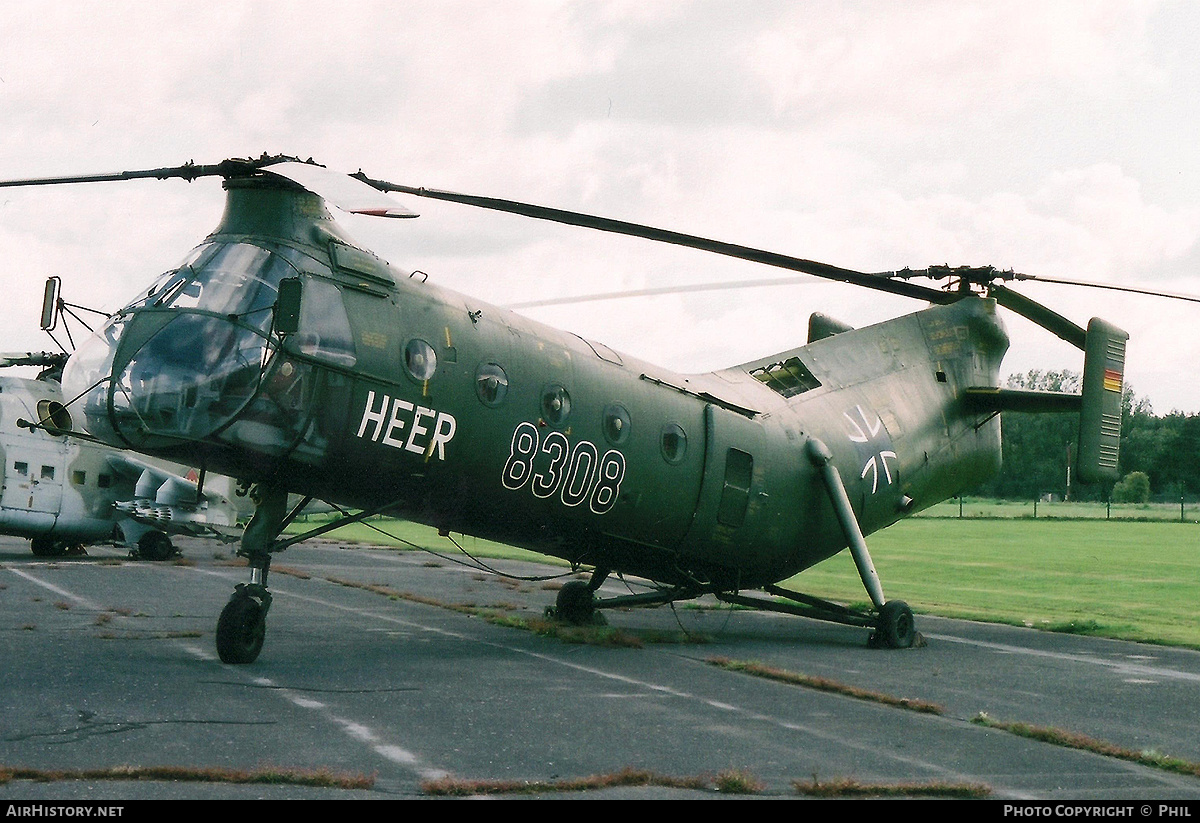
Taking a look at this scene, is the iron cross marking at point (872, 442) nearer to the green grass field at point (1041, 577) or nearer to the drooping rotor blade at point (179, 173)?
the green grass field at point (1041, 577)

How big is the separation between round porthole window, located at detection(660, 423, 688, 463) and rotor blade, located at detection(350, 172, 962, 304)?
2428 millimetres

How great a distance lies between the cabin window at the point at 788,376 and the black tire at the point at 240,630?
9252 millimetres

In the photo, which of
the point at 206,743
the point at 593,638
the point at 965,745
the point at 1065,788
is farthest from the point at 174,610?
the point at 1065,788

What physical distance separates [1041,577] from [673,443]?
19.3 metres

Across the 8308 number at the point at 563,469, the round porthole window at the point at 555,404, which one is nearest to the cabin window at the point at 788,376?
the 8308 number at the point at 563,469

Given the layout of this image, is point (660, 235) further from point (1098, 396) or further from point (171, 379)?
point (1098, 396)

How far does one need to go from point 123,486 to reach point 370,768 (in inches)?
985

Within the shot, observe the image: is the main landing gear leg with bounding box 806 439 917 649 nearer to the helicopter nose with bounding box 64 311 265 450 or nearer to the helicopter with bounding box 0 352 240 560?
the helicopter nose with bounding box 64 311 265 450

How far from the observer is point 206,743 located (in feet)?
25.5

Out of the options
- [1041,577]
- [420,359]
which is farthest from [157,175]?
[1041,577]

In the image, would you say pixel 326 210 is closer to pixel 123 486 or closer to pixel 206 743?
pixel 206 743

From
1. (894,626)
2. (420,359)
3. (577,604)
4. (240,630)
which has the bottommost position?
(240,630)

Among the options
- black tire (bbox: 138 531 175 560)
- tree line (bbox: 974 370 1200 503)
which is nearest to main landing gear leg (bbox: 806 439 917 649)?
black tire (bbox: 138 531 175 560)

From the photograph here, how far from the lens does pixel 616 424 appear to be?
47.5 ft
